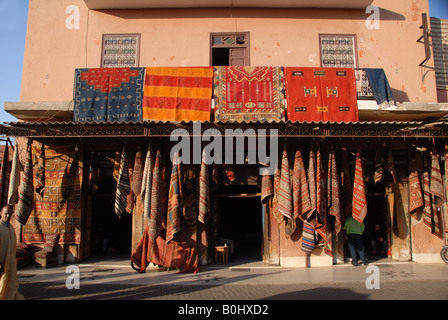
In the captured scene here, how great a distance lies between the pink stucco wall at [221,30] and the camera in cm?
999

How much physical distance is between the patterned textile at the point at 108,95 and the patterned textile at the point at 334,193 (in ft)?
17.2

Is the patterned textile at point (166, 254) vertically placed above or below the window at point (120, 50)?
below

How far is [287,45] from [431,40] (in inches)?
186

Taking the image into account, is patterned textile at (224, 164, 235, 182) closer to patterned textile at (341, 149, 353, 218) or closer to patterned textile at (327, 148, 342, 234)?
patterned textile at (327, 148, 342, 234)

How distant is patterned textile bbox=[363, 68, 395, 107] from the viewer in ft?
29.5

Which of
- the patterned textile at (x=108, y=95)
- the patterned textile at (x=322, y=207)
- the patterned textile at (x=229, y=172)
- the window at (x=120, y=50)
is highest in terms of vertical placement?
the window at (x=120, y=50)

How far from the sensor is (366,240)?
12062 millimetres

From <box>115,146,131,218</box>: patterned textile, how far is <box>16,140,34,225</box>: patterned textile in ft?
7.20

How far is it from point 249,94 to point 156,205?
3784 millimetres

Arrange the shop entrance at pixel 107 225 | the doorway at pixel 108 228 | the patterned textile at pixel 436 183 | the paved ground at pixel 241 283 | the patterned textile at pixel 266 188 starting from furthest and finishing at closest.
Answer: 1. the doorway at pixel 108 228
2. the shop entrance at pixel 107 225
3. the patterned textile at pixel 436 183
4. the patterned textile at pixel 266 188
5. the paved ground at pixel 241 283

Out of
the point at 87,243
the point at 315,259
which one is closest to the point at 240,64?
the point at 315,259

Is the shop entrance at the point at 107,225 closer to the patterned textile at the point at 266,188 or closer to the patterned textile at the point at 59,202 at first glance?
the patterned textile at the point at 59,202

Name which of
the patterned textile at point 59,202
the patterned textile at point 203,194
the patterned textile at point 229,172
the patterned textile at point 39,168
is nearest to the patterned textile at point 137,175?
the patterned textile at point 203,194
